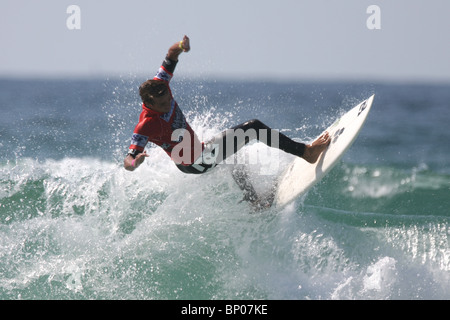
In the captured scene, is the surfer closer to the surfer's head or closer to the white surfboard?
the surfer's head

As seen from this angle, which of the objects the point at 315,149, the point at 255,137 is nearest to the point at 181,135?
the point at 255,137

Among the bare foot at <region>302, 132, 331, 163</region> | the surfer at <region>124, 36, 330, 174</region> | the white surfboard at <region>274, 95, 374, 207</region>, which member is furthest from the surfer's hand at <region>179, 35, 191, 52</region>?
the white surfboard at <region>274, 95, 374, 207</region>

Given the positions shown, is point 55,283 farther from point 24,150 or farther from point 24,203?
point 24,150

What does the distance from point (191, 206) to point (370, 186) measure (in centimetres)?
451

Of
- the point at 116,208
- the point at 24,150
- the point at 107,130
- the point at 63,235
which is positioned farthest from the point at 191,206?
the point at 107,130

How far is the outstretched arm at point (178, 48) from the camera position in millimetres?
5445

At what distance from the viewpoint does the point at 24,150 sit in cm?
1285

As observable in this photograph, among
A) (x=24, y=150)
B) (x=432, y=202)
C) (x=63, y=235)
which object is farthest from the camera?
(x=24, y=150)

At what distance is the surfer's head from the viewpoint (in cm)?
495

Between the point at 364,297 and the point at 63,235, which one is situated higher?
the point at 63,235

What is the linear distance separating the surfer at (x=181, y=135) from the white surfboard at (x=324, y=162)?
0.15 m

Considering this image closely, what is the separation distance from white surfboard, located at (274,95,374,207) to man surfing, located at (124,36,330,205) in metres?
0.15

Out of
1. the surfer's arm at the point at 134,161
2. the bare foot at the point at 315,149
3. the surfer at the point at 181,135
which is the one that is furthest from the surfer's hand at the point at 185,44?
the bare foot at the point at 315,149

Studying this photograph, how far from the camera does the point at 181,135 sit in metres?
5.35
